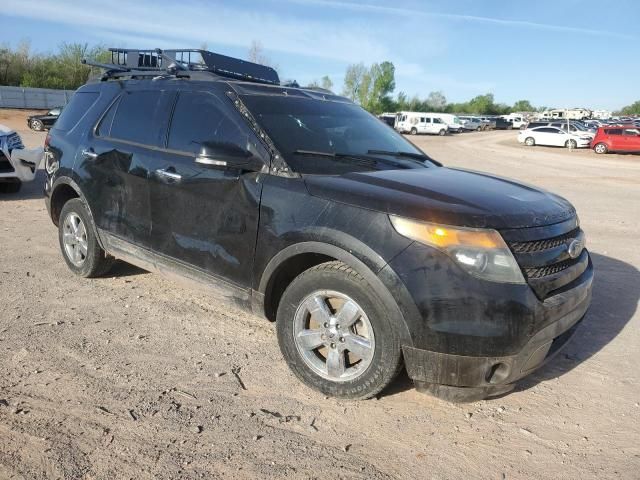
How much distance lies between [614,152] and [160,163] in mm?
34973

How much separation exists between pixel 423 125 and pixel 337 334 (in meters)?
54.6

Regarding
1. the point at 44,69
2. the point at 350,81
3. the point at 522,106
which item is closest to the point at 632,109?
the point at 522,106

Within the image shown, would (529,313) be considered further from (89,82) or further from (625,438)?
(89,82)

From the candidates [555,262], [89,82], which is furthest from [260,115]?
[89,82]

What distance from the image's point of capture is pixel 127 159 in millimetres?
4246

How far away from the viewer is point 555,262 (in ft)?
9.73

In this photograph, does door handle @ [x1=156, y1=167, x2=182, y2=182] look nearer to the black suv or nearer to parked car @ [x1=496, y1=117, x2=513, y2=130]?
the black suv

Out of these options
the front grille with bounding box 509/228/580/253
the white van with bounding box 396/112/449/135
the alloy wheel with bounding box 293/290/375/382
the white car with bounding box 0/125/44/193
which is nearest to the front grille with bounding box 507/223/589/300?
the front grille with bounding box 509/228/580/253

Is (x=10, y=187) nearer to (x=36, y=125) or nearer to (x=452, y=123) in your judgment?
(x=36, y=125)

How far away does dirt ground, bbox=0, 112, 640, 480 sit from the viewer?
2.57 metres

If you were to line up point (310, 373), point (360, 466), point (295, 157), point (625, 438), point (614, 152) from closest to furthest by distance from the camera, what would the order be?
point (360, 466) → point (625, 438) → point (310, 373) → point (295, 157) → point (614, 152)

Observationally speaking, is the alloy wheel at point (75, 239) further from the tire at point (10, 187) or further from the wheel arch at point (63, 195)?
the tire at point (10, 187)

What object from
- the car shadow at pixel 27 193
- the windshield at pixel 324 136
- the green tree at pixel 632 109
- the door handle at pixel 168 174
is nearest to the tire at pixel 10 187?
the car shadow at pixel 27 193

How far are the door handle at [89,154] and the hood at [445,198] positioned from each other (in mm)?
2332
